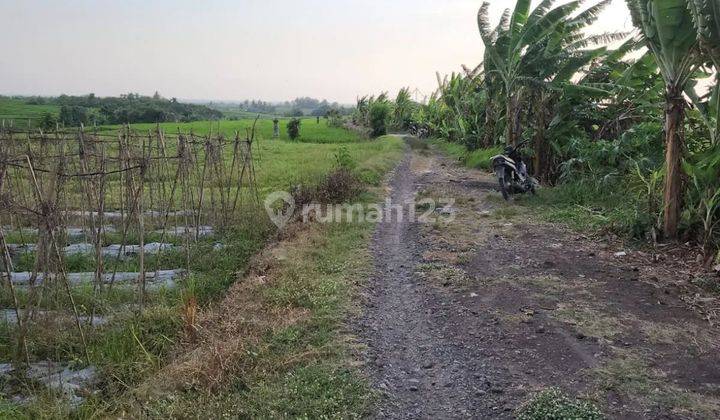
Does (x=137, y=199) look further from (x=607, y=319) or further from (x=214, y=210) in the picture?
(x=607, y=319)

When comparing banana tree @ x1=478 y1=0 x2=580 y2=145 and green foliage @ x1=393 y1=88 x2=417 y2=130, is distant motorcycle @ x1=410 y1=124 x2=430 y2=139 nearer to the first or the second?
green foliage @ x1=393 y1=88 x2=417 y2=130

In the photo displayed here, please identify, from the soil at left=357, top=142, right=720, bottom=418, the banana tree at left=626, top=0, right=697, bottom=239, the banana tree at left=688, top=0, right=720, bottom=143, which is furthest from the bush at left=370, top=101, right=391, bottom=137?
the banana tree at left=688, top=0, right=720, bottom=143

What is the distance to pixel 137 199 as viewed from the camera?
16.4 ft

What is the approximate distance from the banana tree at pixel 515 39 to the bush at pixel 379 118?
Answer: 14665 millimetres

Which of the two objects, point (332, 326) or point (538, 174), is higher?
point (538, 174)

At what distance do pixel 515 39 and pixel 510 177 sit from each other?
3165 mm

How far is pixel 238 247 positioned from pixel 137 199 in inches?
83.2

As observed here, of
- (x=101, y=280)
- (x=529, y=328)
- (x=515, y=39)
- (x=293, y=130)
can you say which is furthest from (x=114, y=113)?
(x=529, y=328)

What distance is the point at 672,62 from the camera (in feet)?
18.4

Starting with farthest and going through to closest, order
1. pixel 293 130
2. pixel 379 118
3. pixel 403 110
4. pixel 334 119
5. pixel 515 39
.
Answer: pixel 334 119 < pixel 403 110 < pixel 293 130 < pixel 379 118 < pixel 515 39

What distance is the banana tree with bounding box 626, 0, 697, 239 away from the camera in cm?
530

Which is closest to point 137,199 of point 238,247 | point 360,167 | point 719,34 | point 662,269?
point 238,247

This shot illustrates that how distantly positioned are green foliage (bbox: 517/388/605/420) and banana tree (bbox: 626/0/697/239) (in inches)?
149

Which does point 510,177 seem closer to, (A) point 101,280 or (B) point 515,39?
(B) point 515,39
